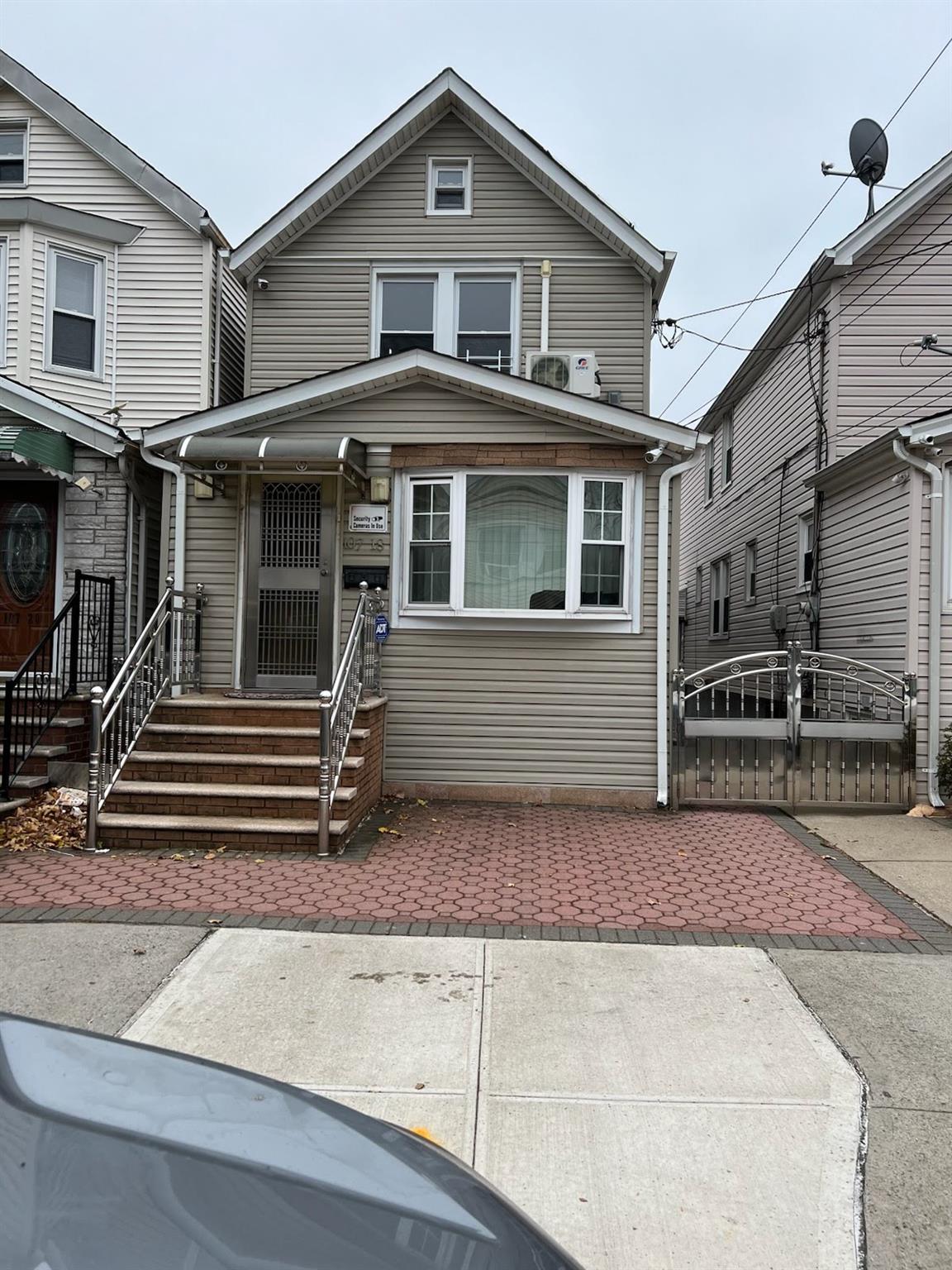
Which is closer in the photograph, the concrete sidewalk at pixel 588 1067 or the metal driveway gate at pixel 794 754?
the concrete sidewalk at pixel 588 1067

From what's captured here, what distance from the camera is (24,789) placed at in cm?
723

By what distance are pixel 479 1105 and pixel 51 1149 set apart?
1911mm

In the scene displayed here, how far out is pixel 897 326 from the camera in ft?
37.0

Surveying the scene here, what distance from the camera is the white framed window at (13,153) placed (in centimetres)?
1040

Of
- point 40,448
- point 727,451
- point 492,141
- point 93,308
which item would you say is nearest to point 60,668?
point 40,448

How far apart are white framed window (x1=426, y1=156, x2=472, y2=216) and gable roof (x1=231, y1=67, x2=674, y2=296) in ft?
1.40

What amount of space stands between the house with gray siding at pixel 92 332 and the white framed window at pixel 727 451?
1052 cm

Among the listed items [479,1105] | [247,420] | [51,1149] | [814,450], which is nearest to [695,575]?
[814,450]

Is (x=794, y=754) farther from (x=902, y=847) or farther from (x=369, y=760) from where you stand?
(x=369, y=760)

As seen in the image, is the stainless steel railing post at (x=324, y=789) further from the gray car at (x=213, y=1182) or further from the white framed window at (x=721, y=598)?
the white framed window at (x=721, y=598)

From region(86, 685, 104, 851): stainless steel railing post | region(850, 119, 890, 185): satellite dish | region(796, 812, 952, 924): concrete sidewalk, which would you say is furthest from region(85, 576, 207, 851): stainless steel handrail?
region(850, 119, 890, 185): satellite dish

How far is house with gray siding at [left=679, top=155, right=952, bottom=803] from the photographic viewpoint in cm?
837

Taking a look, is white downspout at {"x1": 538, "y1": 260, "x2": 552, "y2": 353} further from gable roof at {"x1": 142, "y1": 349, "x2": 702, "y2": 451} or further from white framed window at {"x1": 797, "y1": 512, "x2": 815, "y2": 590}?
white framed window at {"x1": 797, "y1": 512, "x2": 815, "y2": 590}

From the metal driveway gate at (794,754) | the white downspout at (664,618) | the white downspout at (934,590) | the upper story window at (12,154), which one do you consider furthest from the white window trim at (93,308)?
the white downspout at (934,590)
